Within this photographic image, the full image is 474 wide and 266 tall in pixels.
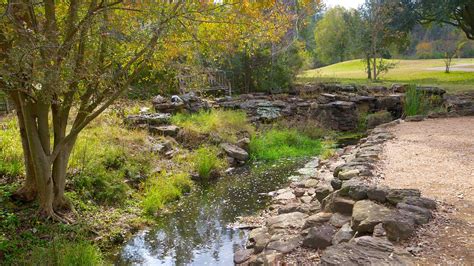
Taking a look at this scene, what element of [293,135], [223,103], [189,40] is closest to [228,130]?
[293,135]

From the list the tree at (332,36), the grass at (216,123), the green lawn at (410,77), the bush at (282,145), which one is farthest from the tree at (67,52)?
the tree at (332,36)

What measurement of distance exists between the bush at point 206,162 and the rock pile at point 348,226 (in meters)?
3.64

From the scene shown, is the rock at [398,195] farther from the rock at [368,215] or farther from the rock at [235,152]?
the rock at [235,152]

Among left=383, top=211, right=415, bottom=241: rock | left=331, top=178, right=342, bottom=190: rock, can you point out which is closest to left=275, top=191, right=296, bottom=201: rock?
left=331, top=178, right=342, bottom=190: rock

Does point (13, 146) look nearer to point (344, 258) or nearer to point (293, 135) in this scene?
point (344, 258)

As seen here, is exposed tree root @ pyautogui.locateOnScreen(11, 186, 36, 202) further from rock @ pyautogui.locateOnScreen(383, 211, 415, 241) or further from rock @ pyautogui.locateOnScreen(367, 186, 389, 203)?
rock @ pyautogui.locateOnScreen(383, 211, 415, 241)

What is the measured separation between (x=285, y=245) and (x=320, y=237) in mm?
503

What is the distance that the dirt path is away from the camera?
12.5 feet

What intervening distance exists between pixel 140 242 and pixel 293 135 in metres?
8.63

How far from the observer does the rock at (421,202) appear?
4563 millimetres

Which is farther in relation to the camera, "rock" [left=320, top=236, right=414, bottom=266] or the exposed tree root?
the exposed tree root

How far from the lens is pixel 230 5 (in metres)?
5.83

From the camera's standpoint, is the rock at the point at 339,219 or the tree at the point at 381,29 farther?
the tree at the point at 381,29

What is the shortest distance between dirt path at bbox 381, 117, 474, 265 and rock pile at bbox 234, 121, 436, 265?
0.62 feet
